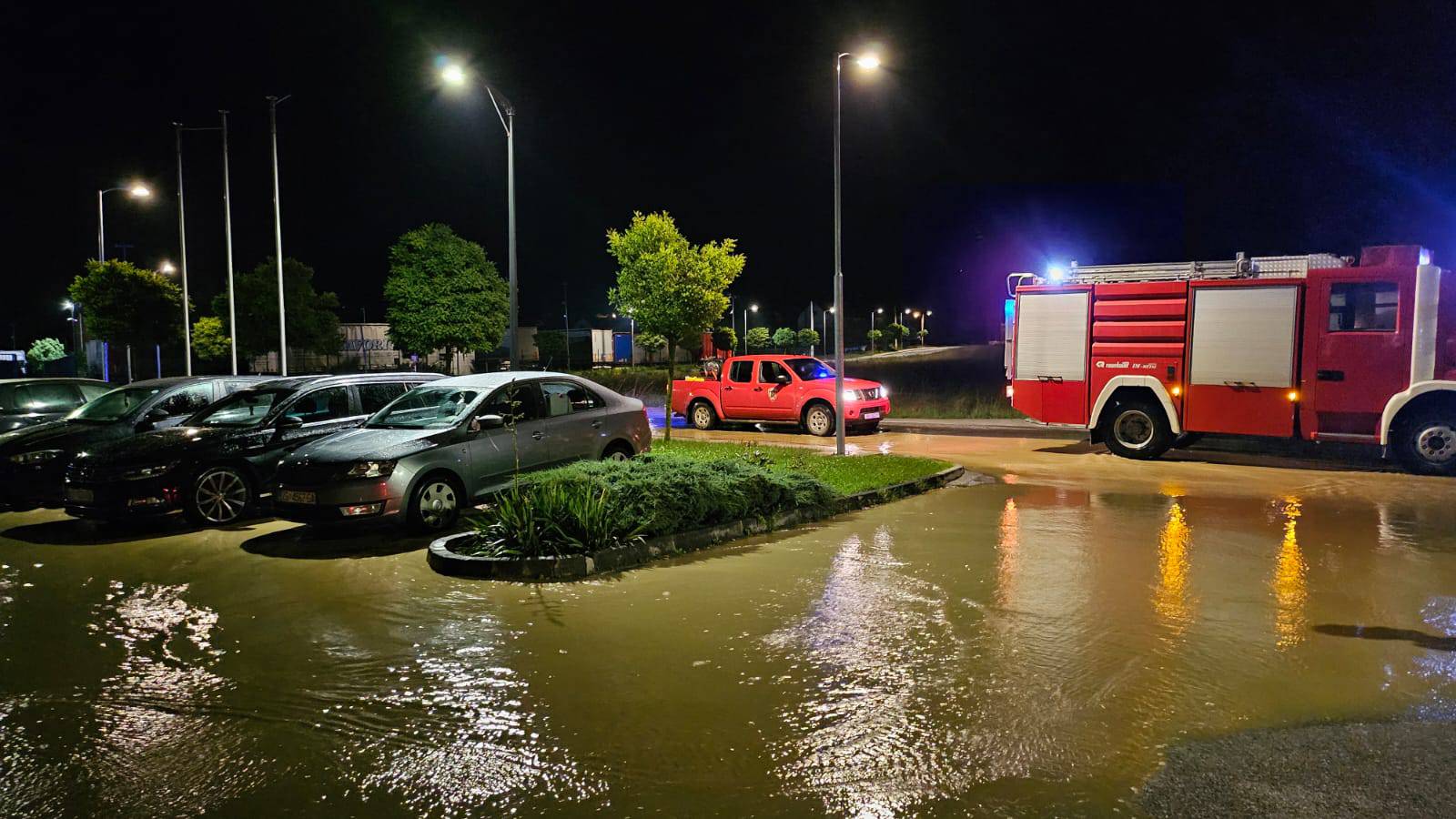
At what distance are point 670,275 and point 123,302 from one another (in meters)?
18.1

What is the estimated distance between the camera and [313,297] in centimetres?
4597

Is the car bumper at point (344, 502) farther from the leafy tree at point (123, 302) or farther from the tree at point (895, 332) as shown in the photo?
the tree at point (895, 332)

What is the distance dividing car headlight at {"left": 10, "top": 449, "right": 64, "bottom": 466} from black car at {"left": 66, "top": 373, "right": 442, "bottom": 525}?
127 centimetres

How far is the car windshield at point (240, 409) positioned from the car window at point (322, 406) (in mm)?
228

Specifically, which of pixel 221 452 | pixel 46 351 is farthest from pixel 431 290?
pixel 46 351

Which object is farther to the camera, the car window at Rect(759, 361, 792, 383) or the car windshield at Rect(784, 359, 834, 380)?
the car window at Rect(759, 361, 792, 383)

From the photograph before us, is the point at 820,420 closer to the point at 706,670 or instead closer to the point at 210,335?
the point at 706,670

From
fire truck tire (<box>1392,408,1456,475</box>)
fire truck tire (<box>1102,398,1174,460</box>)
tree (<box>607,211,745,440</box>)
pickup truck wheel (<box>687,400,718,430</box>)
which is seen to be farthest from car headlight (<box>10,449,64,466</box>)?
tree (<box>607,211,745,440</box>)

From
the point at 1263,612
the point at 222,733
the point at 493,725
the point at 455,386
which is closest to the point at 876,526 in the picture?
the point at 1263,612

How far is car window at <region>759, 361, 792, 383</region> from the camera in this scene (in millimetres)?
21531

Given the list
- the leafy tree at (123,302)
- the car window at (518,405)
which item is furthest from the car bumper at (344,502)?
the leafy tree at (123,302)

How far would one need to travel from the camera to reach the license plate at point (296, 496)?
359 inches

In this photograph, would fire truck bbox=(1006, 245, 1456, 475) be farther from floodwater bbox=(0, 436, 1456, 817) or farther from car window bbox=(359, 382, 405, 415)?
car window bbox=(359, 382, 405, 415)

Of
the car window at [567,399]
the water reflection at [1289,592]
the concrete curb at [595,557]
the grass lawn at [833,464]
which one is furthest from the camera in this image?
the grass lawn at [833,464]
